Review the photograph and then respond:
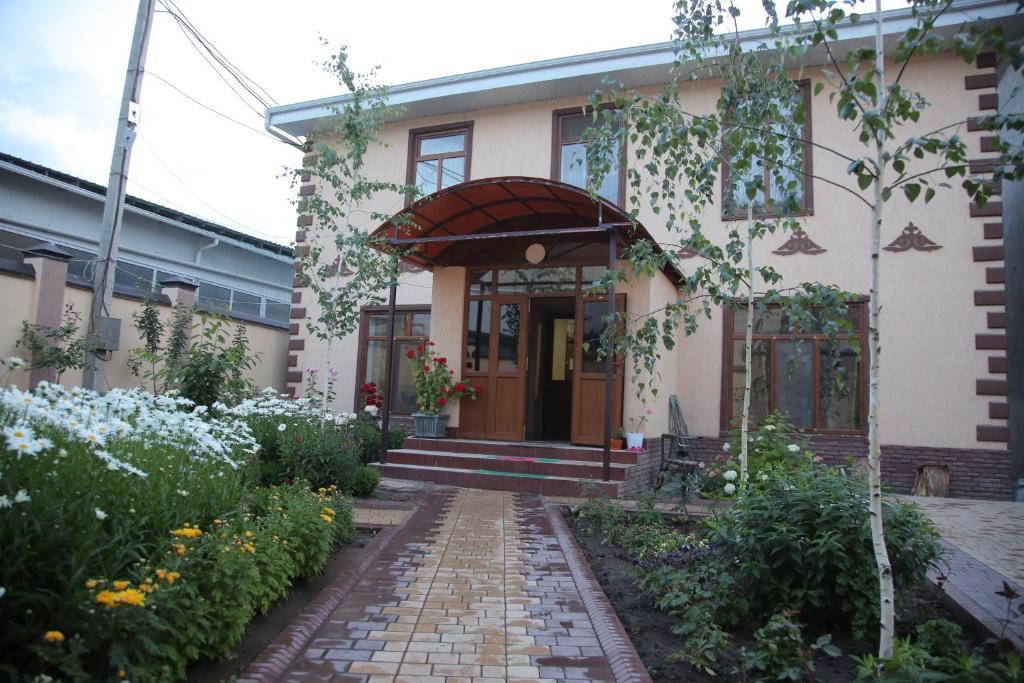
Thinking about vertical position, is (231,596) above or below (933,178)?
below

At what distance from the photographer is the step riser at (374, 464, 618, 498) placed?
8500 mm

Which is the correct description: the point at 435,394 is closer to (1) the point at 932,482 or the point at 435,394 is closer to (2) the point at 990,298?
(1) the point at 932,482

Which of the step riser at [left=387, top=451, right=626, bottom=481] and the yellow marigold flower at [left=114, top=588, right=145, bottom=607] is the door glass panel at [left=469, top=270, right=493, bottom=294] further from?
the yellow marigold flower at [left=114, top=588, right=145, bottom=607]

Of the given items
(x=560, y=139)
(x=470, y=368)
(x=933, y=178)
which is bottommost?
(x=470, y=368)

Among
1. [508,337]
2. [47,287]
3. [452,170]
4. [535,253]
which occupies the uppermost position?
[452,170]

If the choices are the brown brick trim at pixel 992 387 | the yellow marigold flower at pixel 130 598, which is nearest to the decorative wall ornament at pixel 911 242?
the brown brick trim at pixel 992 387

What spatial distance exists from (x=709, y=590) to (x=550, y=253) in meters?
7.15

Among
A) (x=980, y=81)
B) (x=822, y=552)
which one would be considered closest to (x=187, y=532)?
(x=822, y=552)

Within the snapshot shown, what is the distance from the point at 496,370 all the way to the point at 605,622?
22.7ft

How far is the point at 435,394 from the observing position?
10.5 metres

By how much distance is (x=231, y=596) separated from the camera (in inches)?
124

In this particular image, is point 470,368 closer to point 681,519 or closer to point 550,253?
point 550,253

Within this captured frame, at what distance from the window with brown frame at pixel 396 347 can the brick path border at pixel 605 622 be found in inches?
274

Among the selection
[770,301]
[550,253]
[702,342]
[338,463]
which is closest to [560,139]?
[550,253]
